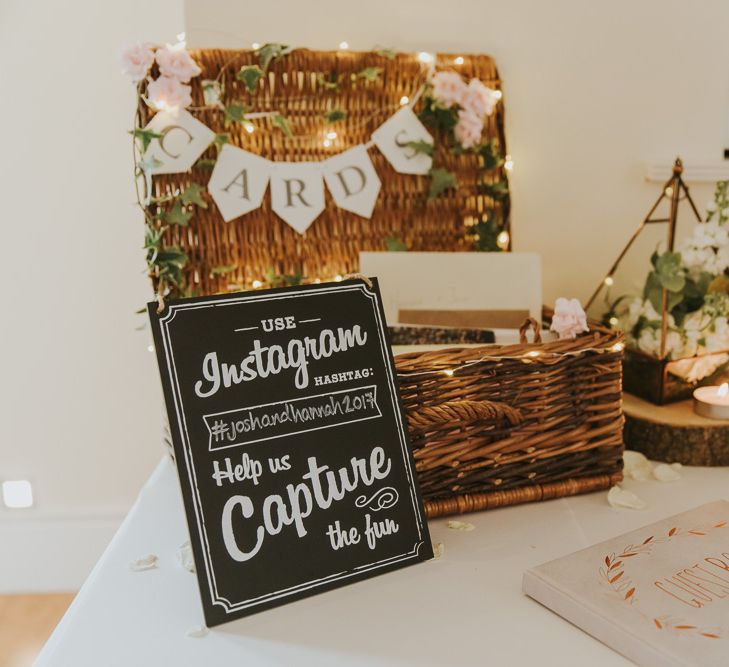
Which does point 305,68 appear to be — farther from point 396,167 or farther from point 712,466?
point 712,466

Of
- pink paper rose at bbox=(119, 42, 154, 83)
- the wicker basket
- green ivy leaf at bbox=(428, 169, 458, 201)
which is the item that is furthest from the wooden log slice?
pink paper rose at bbox=(119, 42, 154, 83)

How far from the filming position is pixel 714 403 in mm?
991

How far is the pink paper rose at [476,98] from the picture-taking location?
1121 millimetres

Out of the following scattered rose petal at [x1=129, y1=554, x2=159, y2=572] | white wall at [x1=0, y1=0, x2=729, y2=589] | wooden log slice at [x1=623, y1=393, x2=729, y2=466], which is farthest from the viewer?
white wall at [x1=0, y1=0, x2=729, y2=589]

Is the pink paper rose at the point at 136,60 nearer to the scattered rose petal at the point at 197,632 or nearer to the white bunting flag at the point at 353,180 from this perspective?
the white bunting flag at the point at 353,180

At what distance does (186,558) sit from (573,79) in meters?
1.04

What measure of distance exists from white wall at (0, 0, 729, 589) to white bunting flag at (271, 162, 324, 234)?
0.25 m

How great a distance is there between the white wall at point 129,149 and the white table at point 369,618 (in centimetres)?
67

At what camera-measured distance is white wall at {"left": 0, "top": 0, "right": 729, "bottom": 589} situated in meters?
1.20

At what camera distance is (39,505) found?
5.17 ft

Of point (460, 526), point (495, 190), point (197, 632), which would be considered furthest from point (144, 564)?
point (495, 190)

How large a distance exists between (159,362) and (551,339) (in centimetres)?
55

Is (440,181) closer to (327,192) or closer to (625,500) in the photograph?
(327,192)

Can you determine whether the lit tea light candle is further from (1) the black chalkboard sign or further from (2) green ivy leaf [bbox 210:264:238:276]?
(2) green ivy leaf [bbox 210:264:238:276]
